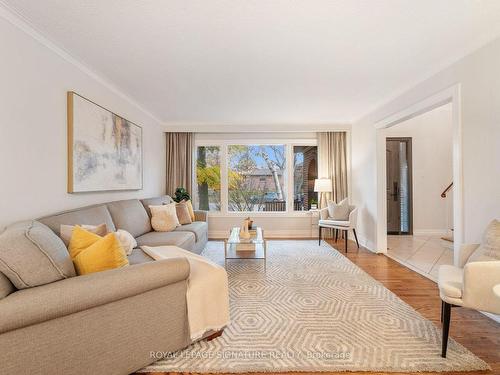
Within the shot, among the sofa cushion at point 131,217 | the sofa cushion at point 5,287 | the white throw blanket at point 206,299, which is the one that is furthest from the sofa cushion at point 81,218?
the white throw blanket at point 206,299

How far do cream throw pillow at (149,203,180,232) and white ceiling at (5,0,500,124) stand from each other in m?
1.67

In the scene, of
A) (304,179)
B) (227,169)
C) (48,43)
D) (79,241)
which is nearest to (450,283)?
(79,241)

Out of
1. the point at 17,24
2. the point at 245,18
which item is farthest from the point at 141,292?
the point at 17,24

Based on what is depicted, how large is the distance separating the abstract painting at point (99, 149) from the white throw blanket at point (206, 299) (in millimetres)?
1659

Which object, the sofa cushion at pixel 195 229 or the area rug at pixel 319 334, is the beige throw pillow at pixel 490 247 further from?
the sofa cushion at pixel 195 229

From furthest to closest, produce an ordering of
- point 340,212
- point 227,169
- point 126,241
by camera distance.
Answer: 1. point 227,169
2. point 340,212
3. point 126,241

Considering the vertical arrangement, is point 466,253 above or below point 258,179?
below

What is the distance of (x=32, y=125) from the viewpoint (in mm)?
2049

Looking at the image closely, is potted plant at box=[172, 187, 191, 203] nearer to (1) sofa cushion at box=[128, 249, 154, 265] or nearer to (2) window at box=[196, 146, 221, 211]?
(2) window at box=[196, 146, 221, 211]

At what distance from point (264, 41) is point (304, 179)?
371 centimetres

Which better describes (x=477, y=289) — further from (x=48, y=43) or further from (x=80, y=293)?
(x=48, y=43)

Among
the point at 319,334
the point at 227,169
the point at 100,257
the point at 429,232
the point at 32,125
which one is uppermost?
the point at 32,125

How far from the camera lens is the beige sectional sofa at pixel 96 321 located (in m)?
1.16

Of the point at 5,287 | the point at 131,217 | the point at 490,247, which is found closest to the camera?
the point at 5,287
